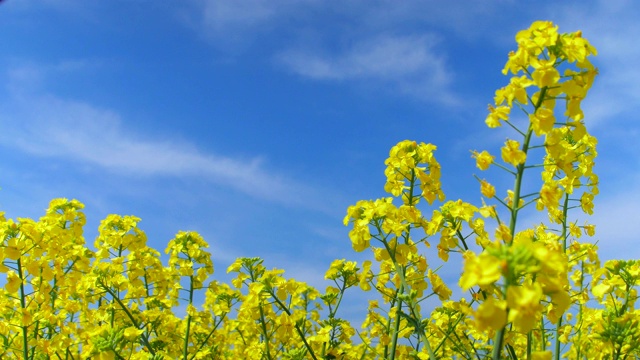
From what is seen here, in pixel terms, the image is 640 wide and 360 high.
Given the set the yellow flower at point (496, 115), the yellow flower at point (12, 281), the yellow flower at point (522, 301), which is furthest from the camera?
the yellow flower at point (12, 281)

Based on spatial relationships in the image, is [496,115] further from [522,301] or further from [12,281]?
[12,281]

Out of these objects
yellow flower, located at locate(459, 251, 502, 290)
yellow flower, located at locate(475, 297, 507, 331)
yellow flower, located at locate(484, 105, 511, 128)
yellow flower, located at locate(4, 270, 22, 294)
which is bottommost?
yellow flower, located at locate(475, 297, 507, 331)

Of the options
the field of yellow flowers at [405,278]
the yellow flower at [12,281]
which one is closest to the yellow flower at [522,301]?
the field of yellow flowers at [405,278]

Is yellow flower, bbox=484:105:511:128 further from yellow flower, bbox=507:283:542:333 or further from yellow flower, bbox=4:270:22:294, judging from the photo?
yellow flower, bbox=4:270:22:294

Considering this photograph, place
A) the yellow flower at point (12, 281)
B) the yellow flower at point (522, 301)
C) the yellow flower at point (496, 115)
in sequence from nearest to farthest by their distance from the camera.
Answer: the yellow flower at point (522, 301), the yellow flower at point (496, 115), the yellow flower at point (12, 281)

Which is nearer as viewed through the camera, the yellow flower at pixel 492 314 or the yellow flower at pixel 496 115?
the yellow flower at pixel 492 314

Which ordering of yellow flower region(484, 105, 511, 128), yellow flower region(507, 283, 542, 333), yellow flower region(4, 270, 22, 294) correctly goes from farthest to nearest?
yellow flower region(4, 270, 22, 294) → yellow flower region(484, 105, 511, 128) → yellow flower region(507, 283, 542, 333)

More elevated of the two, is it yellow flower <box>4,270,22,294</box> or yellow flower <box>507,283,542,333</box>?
yellow flower <box>4,270,22,294</box>

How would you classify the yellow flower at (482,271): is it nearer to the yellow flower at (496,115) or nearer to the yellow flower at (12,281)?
the yellow flower at (496,115)

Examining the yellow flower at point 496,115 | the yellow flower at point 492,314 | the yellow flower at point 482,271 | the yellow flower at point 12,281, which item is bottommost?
the yellow flower at point 492,314

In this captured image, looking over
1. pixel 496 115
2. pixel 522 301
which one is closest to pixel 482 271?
pixel 522 301

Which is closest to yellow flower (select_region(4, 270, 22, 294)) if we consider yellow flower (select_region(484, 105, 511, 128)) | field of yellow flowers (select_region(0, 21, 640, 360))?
field of yellow flowers (select_region(0, 21, 640, 360))

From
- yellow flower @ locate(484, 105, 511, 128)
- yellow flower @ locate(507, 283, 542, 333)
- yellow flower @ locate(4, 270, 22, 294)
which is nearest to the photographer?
yellow flower @ locate(507, 283, 542, 333)

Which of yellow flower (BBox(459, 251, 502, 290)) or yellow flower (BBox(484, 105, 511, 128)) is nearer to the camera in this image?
yellow flower (BBox(459, 251, 502, 290))
